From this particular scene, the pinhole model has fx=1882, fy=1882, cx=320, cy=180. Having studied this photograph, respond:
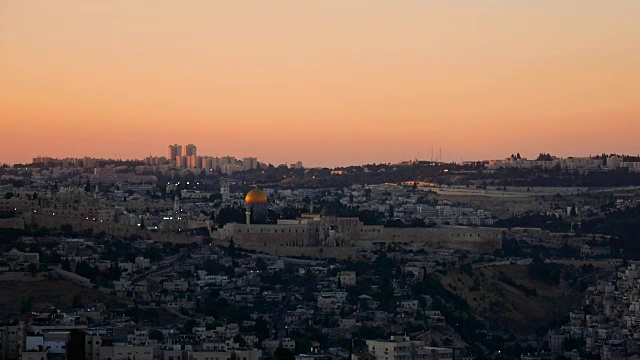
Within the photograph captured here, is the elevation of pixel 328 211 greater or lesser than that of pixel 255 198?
lesser

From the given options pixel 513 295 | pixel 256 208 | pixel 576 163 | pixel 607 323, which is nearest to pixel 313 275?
pixel 513 295

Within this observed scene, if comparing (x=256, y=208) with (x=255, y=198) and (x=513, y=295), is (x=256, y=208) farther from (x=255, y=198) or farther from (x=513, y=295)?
A: (x=513, y=295)

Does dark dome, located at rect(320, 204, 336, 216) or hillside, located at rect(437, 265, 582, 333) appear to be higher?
dark dome, located at rect(320, 204, 336, 216)

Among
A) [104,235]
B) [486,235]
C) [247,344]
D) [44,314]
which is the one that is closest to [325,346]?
[247,344]

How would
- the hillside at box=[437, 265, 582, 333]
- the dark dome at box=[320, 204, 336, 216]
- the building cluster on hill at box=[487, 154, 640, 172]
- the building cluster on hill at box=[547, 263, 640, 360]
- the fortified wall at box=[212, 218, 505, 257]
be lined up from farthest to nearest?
1. the building cluster on hill at box=[487, 154, 640, 172]
2. the dark dome at box=[320, 204, 336, 216]
3. the fortified wall at box=[212, 218, 505, 257]
4. the hillside at box=[437, 265, 582, 333]
5. the building cluster on hill at box=[547, 263, 640, 360]

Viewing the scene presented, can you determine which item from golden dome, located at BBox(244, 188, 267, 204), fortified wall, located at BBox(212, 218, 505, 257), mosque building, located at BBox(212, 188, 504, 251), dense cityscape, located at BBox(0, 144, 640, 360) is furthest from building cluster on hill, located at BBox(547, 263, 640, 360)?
golden dome, located at BBox(244, 188, 267, 204)

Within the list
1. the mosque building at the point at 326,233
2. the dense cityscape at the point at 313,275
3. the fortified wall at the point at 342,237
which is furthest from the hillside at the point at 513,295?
the mosque building at the point at 326,233

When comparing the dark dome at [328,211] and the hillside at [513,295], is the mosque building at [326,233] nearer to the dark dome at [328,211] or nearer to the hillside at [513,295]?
the dark dome at [328,211]

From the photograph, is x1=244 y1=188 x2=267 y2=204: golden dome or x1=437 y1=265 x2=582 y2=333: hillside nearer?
x1=437 y1=265 x2=582 y2=333: hillside

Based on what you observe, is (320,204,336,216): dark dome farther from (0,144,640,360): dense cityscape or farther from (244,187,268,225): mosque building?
(244,187,268,225): mosque building
